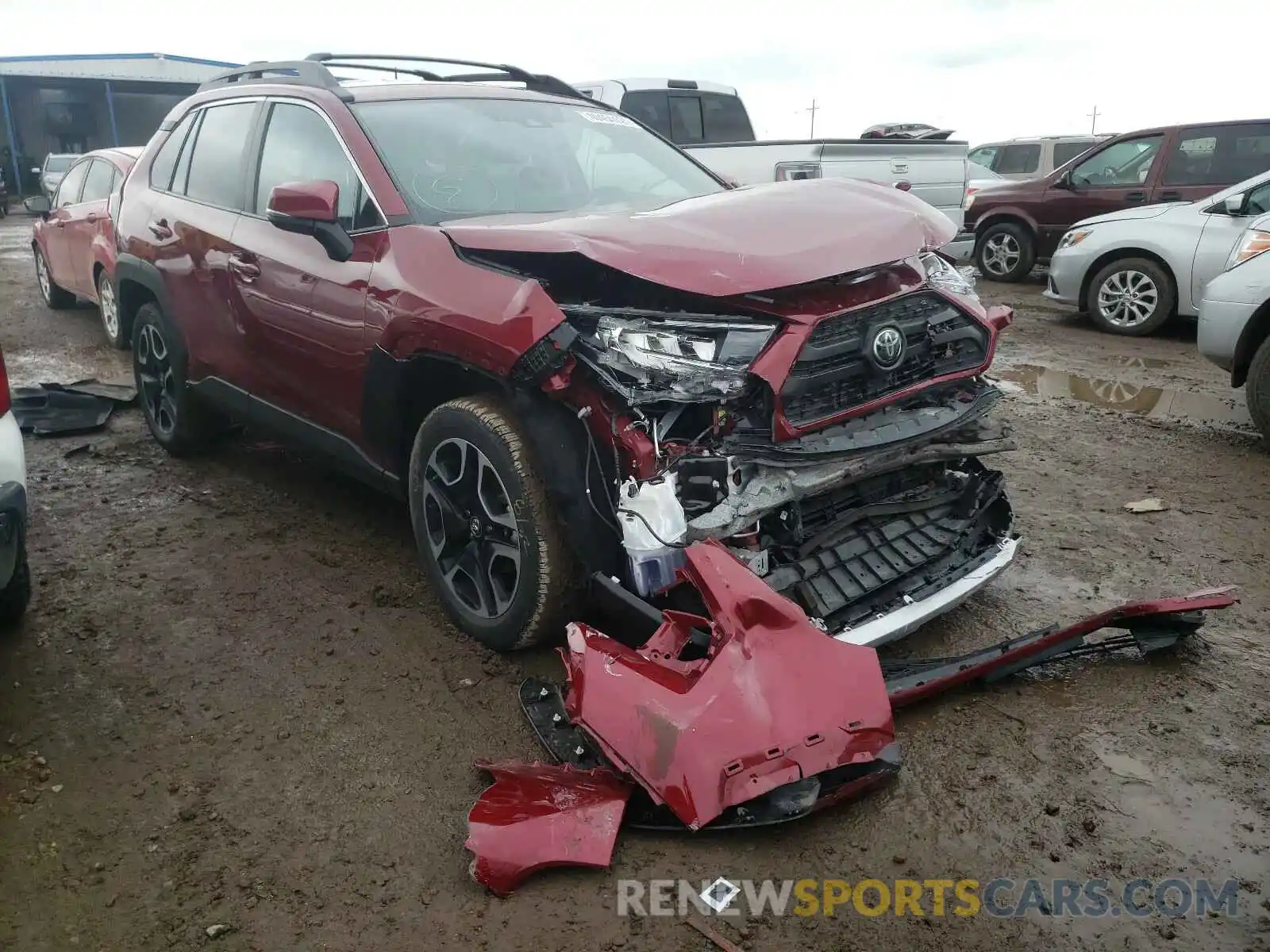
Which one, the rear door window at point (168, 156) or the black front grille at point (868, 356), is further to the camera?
the rear door window at point (168, 156)

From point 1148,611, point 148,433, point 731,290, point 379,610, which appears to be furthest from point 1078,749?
point 148,433

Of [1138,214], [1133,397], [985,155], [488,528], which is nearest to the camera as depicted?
[488,528]

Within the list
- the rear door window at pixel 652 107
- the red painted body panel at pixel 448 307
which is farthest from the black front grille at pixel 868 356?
the rear door window at pixel 652 107

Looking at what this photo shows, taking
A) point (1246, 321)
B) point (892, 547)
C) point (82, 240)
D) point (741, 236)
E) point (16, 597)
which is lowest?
point (16, 597)

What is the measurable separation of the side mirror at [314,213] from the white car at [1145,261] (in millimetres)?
6876

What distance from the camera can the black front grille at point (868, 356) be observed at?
2.82 meters

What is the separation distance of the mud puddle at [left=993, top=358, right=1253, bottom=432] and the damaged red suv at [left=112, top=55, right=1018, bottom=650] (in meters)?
3.56

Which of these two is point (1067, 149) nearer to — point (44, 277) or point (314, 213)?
point (44, 277)

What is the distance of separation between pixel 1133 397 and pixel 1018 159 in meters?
12.7

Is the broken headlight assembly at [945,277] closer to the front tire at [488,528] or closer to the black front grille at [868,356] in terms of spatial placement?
the black front grille at [868,356]

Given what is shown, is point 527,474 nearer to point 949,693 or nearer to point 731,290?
point 731,290

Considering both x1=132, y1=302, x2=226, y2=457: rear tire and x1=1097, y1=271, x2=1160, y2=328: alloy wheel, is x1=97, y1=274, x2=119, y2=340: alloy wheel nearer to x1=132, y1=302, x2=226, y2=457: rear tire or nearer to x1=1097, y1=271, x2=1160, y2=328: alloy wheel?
x1=132, y1=302, x2=226, y2=457: rear tire

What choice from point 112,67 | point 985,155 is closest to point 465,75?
point 985,155

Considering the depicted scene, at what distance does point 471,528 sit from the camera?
325 centimetres
